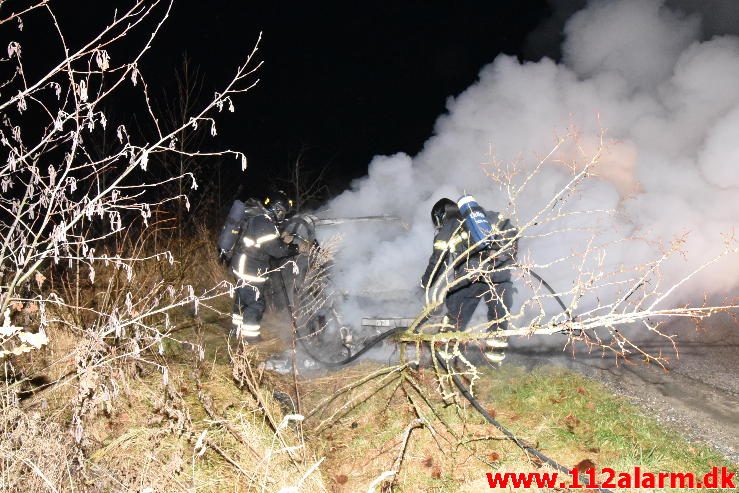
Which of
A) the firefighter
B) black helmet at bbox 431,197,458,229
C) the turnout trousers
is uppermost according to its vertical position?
black helmet at bbox 431,197,458,229

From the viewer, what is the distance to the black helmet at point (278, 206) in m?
6.39

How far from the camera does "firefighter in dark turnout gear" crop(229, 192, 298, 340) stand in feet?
20.5

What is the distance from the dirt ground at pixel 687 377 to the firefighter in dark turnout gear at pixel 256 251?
320cm

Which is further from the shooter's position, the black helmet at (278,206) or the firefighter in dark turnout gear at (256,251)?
the black helmet at (278,206)

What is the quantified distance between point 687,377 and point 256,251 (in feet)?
16.8

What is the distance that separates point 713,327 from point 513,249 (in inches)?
142

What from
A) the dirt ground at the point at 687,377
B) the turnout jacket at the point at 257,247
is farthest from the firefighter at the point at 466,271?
the turnout jacket at the point at 257,247

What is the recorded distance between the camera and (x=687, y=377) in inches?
214

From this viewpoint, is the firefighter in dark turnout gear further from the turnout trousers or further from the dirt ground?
the dirt ground

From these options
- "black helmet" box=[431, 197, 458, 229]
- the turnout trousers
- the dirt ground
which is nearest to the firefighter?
"black helmet" box=[431, 197, 458, 229]

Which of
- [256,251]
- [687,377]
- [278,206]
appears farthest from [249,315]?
[687,377]

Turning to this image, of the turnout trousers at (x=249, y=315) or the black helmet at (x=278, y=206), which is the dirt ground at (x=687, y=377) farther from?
Answer: the black helmet at (x=278, y=206)

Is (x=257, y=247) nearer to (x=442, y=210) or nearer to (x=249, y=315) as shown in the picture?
(x=249, y=315)

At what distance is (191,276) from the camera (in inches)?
347
